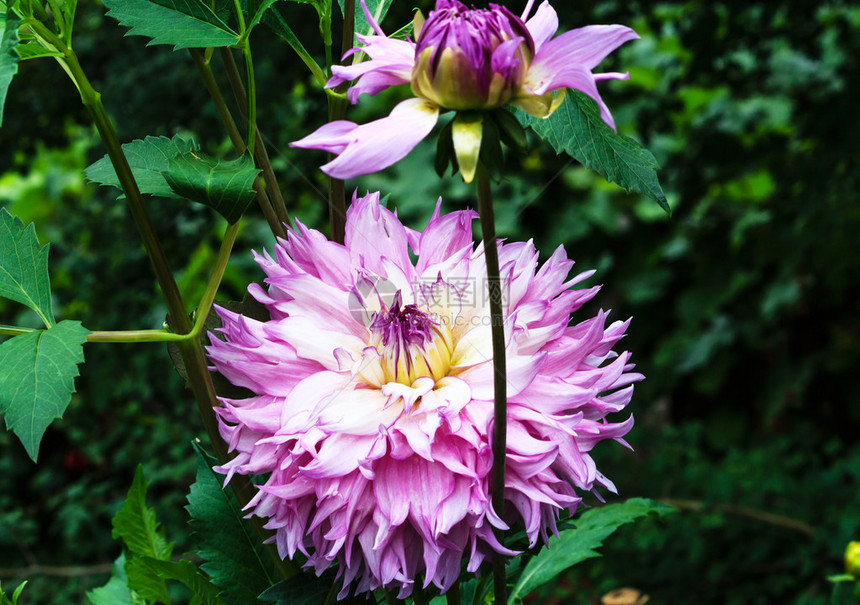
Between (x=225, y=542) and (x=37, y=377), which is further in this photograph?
(x=225, y=542)

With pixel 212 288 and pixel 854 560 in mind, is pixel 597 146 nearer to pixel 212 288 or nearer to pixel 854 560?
pixel 212 288

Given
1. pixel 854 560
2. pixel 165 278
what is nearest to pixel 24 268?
pixel 165 278

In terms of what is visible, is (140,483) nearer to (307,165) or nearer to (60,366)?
(60,366)

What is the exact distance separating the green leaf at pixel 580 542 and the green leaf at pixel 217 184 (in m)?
0.31

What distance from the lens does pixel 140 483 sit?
54 centimetres

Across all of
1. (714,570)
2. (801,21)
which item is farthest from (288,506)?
(801,21)

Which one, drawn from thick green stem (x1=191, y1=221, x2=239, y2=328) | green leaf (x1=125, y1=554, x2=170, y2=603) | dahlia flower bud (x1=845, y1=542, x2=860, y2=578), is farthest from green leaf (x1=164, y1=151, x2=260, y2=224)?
dahlia flower bud (x1=845, y1=542, x2=860, y2=578)

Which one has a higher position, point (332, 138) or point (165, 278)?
point (332, 138)

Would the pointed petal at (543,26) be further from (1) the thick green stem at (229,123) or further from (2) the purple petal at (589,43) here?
(1) the thick green stem at (229,123)

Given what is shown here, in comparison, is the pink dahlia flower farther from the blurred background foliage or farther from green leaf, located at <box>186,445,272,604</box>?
the blurred background foliage

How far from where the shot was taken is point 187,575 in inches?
17.3

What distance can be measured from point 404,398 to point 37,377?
15cm

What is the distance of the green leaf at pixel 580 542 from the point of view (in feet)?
1.77

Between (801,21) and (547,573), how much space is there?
1130 millimetres
